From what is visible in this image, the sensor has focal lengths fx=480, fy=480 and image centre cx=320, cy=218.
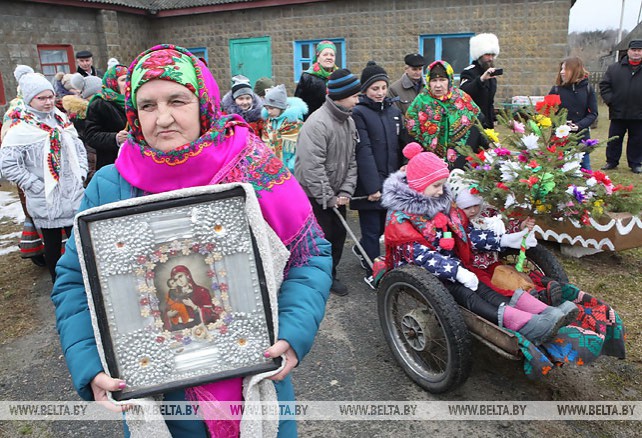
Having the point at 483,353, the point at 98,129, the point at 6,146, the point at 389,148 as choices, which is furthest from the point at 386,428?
the point at 6,146

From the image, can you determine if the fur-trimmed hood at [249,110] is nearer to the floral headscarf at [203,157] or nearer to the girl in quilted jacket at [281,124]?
the girl in quilted jacket at [281,124]

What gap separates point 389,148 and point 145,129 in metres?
3.45

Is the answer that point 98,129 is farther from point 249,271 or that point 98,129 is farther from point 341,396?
point 249,271

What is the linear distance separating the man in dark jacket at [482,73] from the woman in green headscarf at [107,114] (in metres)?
3.92

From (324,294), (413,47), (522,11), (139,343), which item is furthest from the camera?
(413,47)

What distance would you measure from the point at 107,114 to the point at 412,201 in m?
3.11

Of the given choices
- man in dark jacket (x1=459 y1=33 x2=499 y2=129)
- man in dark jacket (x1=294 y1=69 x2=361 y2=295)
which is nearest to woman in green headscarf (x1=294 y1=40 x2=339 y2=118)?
man in dark jacket (x1=459 y1=33 x2=499 y2=129)

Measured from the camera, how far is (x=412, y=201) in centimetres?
322

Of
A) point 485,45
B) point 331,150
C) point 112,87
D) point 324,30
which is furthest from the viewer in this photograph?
point 324,30

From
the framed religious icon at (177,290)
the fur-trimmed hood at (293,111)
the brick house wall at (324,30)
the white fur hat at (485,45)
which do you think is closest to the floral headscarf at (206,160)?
the framed religious icon at (177,290)

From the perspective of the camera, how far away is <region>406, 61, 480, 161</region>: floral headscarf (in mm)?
4645

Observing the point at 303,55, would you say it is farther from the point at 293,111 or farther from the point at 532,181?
the point at 532,181

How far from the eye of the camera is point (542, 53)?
13008 millimetres

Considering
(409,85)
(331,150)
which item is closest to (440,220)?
(331,150)
